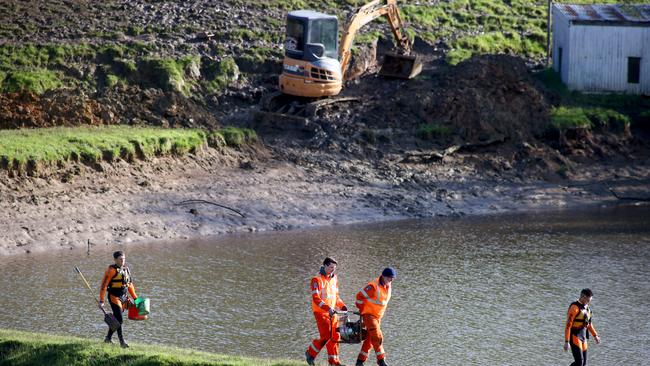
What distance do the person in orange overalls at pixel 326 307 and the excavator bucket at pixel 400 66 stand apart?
24684mm

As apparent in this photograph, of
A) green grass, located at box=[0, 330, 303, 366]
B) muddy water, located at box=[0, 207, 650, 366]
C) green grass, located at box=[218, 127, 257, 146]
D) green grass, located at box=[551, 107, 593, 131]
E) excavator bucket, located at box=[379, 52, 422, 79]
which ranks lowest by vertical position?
muddy water, located at box=[0, 207, 650, 366]

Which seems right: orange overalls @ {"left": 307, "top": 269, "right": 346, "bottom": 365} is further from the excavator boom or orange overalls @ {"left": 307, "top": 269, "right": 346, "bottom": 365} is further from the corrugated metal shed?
the corrugated metal shed

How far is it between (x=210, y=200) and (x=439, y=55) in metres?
15.3

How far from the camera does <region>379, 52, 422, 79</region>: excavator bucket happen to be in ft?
143

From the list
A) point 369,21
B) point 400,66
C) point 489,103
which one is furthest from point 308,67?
point 489,103

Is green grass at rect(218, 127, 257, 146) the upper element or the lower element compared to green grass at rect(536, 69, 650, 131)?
lower

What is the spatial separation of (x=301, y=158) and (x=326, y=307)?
19.5 m

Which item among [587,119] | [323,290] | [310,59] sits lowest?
[323,290]

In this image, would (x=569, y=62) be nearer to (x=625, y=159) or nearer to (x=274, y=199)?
(x=625, y=159)

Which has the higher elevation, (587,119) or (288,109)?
(288,109)

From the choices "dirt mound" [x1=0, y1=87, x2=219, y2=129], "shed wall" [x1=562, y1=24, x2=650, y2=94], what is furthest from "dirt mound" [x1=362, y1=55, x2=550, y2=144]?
"dirt mound" [x1=0, y1=87, x2=219, y2=129]

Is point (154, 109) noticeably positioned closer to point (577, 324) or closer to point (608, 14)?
point (608, 14)

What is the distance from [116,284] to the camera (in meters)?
21.0

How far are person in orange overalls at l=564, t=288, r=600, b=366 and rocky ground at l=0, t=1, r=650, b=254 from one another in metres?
16.0
